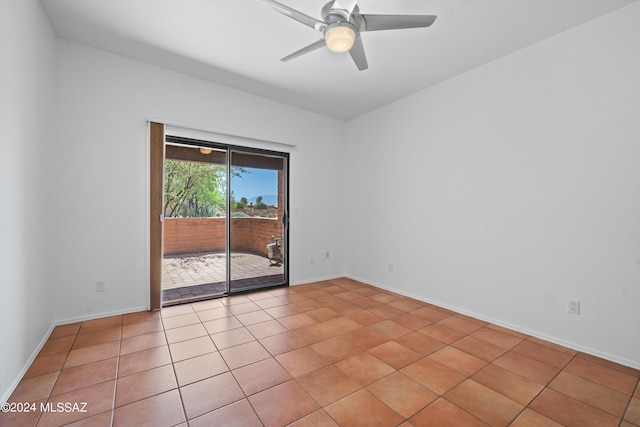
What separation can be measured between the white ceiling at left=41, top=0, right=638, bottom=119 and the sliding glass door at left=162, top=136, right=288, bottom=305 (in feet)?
3.44

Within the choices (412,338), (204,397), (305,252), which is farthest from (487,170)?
(204,397)

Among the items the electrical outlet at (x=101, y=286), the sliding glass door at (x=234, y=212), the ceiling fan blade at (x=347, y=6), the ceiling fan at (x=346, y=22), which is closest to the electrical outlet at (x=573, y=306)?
the ceiling fan at (x=346, y=22)

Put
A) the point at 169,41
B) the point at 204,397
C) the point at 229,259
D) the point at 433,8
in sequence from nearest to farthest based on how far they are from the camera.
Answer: the point at 204,397 < the point at 433,8 < the point at 169,41 < the point at 229,259

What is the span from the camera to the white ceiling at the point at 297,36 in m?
2.19

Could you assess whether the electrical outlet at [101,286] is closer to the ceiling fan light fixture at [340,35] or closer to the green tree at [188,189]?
the green tree at [188,189]

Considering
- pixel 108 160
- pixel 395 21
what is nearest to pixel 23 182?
pixel 108 160

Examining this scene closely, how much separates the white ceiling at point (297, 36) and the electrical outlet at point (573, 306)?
241 cm

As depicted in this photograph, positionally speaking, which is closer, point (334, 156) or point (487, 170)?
point (487, 170)

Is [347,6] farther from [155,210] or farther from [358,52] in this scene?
[155,210]

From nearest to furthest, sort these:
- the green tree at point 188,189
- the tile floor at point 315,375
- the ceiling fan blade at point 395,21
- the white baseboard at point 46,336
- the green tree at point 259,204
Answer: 1. the tile floor at point 315,375
2. the white baseboard at point 46,336
3. the ceiling fan blade at point 395,21
4. the green tree at point 259,204
5. the green tree at point 188,189

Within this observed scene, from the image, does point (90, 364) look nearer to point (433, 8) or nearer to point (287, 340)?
point (287, 340)

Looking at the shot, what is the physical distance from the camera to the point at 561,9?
218cm

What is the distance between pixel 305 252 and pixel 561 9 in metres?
3.89

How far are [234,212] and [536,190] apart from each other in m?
3.52
